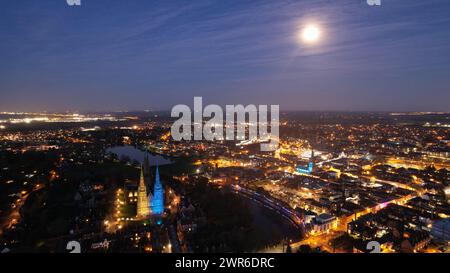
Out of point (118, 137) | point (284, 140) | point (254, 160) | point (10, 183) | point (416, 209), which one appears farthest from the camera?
point (118, 137)

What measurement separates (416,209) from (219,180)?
493 cm

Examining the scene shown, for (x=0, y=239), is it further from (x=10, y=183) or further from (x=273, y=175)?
(x=273, y=175)

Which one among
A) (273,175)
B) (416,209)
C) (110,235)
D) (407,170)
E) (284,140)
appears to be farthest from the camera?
(284,140)

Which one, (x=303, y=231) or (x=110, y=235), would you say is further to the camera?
(x=303, y=231)

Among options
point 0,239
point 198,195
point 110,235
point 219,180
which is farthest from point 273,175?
point 0,239

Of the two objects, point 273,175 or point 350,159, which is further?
point 350,159

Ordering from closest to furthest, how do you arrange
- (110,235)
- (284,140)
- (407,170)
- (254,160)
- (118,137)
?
1. (110,235)
2. (407,170)
3. (254,160)
4. (284,140)
5. (118,137)

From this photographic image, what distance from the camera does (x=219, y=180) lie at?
9047 mm

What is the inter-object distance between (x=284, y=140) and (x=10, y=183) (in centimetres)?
1438

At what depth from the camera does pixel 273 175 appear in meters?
9.66
